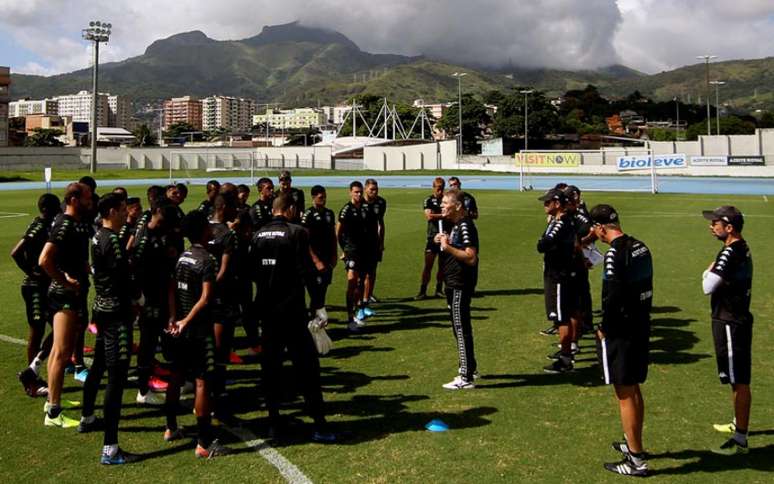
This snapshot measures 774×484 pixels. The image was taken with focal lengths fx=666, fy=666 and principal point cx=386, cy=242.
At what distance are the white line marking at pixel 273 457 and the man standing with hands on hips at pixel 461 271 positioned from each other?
236 cm

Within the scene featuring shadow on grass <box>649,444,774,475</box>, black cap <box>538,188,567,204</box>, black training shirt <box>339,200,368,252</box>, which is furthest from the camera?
black training shirt <box>339,200,368,252</box>

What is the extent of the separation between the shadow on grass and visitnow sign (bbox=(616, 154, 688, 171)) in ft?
147

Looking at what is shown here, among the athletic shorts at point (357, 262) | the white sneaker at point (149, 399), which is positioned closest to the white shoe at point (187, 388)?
the white sneaker at point (149, 399)

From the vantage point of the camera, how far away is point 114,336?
5.77m

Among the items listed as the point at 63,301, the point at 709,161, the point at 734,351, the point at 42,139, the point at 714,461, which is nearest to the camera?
the point at 714,461

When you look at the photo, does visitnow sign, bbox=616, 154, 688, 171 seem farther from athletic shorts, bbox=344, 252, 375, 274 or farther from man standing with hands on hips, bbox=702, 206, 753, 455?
man standing with hands on hips, bbox=702, 206, 753, 455

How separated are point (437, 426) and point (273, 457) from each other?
1564 millimetres

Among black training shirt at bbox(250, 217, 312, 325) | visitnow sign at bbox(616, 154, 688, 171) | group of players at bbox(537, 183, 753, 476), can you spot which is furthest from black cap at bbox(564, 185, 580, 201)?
visitnow sign at bbox(616, 154, 688, 171)

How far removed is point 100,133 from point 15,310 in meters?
180

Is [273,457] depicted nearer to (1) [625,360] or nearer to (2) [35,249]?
(1) [625,360]

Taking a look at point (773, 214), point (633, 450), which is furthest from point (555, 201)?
point (773, 214)

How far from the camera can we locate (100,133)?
6880 inches

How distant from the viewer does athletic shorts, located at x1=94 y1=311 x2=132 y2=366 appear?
5.75 meters

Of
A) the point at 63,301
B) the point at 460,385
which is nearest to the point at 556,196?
the point at 460,385
